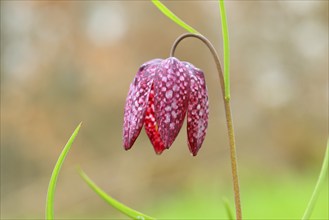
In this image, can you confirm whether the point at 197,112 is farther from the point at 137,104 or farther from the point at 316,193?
the point at 316,193

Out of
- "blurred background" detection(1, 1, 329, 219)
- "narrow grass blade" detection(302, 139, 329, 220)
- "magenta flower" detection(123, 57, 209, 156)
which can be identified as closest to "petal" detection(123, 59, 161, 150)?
"magenta flower" detection(123, 57, 209, 156)

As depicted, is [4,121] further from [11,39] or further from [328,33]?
[328,33]

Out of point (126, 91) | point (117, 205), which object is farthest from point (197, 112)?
point (126, 91)

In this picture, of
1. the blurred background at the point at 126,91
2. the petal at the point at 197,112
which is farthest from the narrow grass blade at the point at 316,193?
the blurred background at the point at 126,91

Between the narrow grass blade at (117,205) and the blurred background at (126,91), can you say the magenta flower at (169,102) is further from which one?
the blurred background at (126,91)

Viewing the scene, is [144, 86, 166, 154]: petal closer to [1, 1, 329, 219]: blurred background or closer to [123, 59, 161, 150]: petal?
[123, 59, 161, 150]: petal

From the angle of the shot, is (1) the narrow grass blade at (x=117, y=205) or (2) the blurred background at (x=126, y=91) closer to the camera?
(1) the narrow grass blade at (x=117, y=205)

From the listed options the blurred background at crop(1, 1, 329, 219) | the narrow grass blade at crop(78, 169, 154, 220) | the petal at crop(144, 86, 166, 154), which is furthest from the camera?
the blurred background at crop(1, 1, 329, 219)
